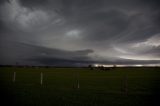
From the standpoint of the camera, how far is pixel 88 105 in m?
14.7

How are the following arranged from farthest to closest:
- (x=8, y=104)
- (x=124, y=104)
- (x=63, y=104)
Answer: (x=124, y=104), (x=63, y=104), (x=8, y=104)

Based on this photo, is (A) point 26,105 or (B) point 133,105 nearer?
(A) point 26,105

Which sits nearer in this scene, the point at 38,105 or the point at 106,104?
the point at 38,105

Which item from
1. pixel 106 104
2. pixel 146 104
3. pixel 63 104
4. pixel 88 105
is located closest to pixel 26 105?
pixel 63 104

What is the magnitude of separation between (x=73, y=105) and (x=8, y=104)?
15.4 ft

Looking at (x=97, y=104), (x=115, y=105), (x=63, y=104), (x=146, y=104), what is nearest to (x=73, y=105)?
(x=63, y=104)

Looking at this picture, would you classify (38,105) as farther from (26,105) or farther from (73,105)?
(73,105)

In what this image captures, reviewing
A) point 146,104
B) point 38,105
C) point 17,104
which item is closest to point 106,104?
point 146,104

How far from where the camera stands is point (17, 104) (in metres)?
14.0

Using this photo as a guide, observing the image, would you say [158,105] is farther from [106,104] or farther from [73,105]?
[73,105]

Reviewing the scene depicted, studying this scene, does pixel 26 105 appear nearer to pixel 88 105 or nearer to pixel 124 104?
pixel 88 105

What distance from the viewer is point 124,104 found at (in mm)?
15656

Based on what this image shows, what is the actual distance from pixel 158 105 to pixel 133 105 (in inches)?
82.7

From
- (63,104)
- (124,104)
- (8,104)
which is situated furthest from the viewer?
(124,104)
